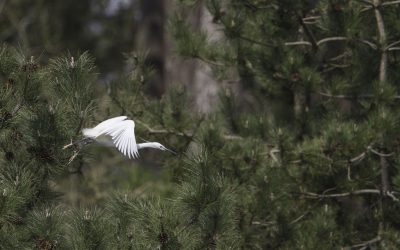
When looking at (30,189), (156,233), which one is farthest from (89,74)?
(156,233)

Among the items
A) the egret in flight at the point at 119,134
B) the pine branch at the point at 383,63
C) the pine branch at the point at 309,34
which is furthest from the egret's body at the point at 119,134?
the pine branch at the point at 383,63

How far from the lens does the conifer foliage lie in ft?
9.61

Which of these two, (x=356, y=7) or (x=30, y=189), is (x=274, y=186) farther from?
(x=30, y=189)

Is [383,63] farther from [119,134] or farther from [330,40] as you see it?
[119,134]

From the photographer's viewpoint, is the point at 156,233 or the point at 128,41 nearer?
the point at 156,233

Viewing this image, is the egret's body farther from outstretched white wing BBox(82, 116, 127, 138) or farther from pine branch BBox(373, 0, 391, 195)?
pine branch BBox(373, 0, 391, 195)

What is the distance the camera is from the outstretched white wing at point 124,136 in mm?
3150

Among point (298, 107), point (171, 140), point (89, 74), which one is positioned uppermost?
point (89, 74)

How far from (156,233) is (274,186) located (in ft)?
3.51

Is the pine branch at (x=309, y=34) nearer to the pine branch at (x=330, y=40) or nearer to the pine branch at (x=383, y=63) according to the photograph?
the pine branch at (x=330, y=40)

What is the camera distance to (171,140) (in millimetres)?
4449

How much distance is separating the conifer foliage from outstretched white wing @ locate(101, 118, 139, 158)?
0.12 metres

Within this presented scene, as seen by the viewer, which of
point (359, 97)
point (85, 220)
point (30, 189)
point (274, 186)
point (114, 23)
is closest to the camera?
point (85, 220)

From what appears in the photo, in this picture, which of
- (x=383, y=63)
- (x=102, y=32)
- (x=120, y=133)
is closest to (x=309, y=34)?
(x=383, y=63)
